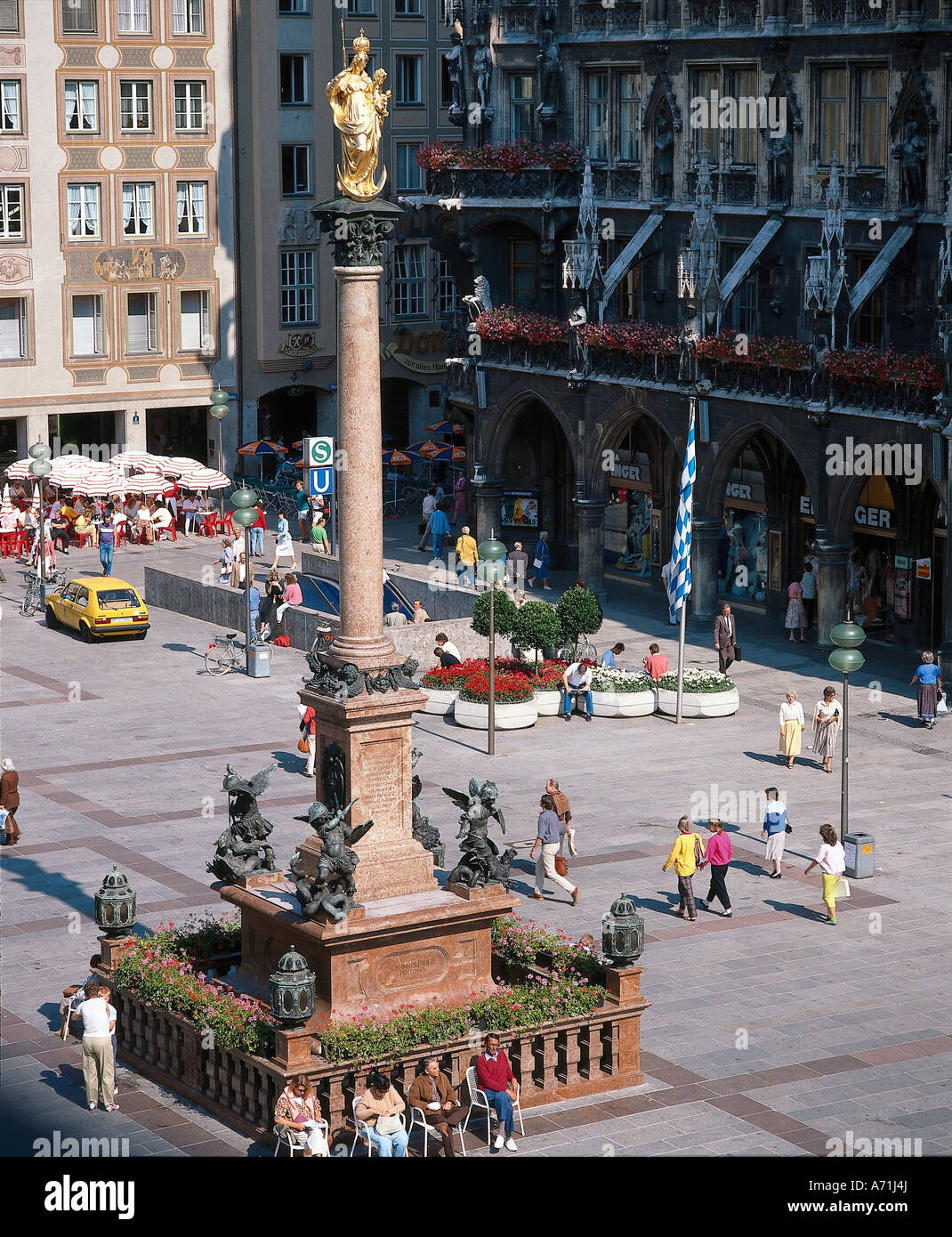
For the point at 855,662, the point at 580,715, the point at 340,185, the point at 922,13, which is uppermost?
the point at 922,13

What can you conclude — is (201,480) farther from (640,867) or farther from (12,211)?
(640,867)

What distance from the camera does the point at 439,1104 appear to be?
81.0ft

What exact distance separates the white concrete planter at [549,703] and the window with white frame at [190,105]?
1355 inches

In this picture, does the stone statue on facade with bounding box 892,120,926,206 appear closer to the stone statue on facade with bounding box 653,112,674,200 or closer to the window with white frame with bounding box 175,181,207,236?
the stone statue on facade with bounding box 653,112,674,200

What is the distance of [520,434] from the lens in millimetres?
65875

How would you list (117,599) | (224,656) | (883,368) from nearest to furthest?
(883,368), (224,656), (117,599)

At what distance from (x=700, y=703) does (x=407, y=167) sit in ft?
135

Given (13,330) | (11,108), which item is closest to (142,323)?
(13,330)

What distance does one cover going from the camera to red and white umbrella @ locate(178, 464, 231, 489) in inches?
2655

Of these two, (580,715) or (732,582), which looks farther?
(732,582)

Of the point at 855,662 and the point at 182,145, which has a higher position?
the point at 182,145

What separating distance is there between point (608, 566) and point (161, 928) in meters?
35.9
